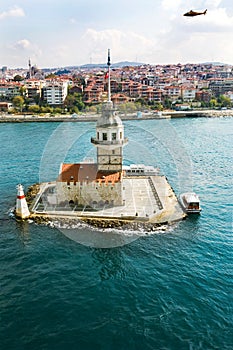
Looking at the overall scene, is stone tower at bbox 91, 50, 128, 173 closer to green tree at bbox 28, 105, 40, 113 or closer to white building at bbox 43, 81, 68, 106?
green tree at bbox 28, 105, 40, 113

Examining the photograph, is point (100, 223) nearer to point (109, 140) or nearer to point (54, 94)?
point (109, 140)

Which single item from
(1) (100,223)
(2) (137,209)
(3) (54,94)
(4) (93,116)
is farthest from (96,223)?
(3) (54,94)

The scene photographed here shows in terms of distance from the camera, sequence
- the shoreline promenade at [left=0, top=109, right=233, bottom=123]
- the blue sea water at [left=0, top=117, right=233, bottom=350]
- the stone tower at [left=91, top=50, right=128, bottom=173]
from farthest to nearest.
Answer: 1. the shoreline promenade at [left=0, top=109, right=233, bottom=123]
2. the stone tower at [left=91, top=50, right=128, bottom=173]
3. the blue sea water at [left=0, top=117, right=233, bottom=350]

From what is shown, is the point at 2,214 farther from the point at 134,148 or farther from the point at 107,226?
the point at 134,148

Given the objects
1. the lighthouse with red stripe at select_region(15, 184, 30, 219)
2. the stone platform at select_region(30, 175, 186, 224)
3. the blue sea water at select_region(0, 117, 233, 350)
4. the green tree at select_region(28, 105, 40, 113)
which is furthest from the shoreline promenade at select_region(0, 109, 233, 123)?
the lighthouse with red stripe at select_region(15, 184, 30, 219)

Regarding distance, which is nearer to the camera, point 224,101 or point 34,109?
point 34,109

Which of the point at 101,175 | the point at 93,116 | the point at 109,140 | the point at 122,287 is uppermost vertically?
the point at 109,140
